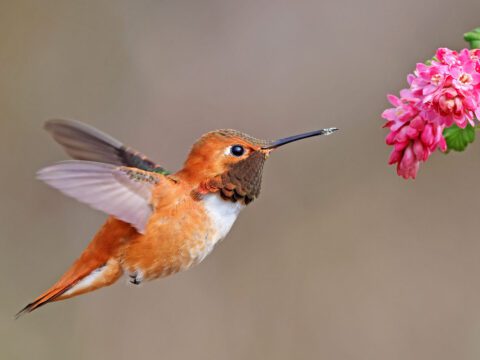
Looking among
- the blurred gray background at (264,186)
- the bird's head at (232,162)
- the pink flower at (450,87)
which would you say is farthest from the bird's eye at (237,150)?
the blurred gray background at (264,186)

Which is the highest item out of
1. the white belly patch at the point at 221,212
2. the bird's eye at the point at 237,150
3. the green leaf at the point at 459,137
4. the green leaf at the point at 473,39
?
the green leaf at the point at 473,39

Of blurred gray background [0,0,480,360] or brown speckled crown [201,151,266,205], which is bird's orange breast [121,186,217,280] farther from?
blurred gray background [0,0,480,360]

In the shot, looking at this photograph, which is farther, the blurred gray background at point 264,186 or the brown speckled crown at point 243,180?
the blurred gray background at point 264,186

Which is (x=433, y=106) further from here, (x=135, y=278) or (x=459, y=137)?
(x=135, y=278)

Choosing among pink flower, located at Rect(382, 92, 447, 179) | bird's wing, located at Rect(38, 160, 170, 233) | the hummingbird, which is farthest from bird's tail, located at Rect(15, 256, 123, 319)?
pink flower, located at Rect(382, 92, 447, 179)

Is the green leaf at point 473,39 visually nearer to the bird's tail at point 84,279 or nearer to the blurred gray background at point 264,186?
the bird's tail at point 84,279

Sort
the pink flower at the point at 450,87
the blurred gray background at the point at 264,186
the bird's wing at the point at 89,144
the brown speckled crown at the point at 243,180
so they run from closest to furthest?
the pink flower at the point at 450,87 < the brown speckled crown at the point at 243,180 < the bird's wing at the point at 89,144 < the blurred gray background at the point at 264,186

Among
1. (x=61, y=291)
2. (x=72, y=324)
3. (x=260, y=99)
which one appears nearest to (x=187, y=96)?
(x=260, y=99)

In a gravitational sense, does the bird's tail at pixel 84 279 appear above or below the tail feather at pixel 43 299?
above

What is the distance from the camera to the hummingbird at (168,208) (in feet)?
7.52

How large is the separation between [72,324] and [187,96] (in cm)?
168

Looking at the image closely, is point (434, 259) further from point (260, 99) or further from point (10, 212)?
point (10, 212)

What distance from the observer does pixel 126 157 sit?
266 centimetres

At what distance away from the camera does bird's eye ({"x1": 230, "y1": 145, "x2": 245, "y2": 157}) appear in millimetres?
2309
